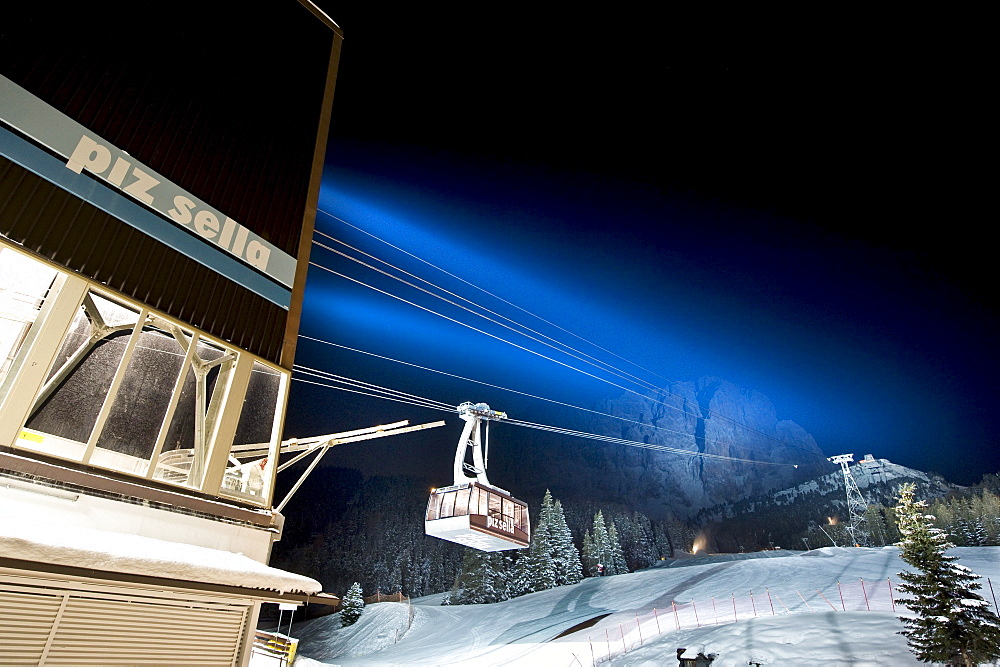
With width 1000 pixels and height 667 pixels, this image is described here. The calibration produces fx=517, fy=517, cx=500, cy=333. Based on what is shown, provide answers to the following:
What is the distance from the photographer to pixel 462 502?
18375 millimetres

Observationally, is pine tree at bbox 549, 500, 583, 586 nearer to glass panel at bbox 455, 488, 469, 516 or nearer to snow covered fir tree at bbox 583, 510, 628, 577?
snow covered fir tree at bbox 583, 510, 628, 577

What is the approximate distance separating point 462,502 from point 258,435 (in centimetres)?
1084

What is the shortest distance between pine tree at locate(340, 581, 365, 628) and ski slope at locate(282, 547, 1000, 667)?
0.94 m

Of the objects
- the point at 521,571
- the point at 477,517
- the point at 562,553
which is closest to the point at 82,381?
the point at 477,517

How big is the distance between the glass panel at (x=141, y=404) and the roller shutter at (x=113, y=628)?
180 cm

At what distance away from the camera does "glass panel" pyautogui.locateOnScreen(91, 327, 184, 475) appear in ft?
22.8

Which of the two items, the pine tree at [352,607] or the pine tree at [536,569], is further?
the pine tree at [352,607]

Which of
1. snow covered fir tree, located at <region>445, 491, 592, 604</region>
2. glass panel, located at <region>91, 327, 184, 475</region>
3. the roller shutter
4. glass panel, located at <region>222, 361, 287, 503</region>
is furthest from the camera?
snow covered fir tree, located at <region>445, 491, 592, 604</region>

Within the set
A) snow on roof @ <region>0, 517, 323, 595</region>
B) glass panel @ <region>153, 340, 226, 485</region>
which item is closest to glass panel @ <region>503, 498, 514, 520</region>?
snow on roof @ <region>0, 517, 323, 595</region>

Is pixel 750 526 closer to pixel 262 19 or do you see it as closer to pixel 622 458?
pixel 622 458

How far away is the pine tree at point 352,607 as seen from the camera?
46.5 metres

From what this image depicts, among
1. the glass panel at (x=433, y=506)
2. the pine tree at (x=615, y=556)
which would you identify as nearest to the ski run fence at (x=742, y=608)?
the glass panel at (x=433, y=506)

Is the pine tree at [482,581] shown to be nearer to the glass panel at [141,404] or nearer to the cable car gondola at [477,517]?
the cable car gondola at [477,517]

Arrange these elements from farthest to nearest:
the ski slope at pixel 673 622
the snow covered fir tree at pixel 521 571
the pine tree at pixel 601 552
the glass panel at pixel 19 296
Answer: the pine tree at pixel 601 552
the snow covered fir tree at pixel 521 571
the ski slope at pixel 673 622
the glass panel at pixel 19 296
